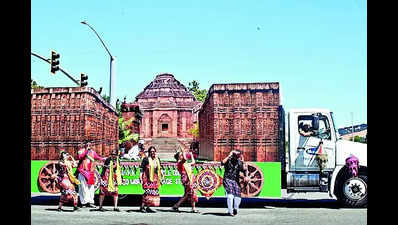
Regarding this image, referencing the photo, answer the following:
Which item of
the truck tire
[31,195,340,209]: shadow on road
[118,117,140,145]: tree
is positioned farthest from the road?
[118,117,140,145]: tree

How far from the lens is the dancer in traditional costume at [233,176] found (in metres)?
11.4

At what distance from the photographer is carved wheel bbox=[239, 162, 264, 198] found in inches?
460

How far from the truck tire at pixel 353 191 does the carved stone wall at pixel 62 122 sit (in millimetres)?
6369

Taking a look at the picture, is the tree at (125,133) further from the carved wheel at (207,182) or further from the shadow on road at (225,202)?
the carved wheel at (207,182)

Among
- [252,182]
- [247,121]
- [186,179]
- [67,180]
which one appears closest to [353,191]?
[252,182]

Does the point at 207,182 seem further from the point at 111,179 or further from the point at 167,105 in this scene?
the point at 167,105

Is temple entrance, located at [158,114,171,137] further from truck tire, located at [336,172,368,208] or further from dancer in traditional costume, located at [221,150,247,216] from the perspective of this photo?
truck tire, located at [336,172,368,208]

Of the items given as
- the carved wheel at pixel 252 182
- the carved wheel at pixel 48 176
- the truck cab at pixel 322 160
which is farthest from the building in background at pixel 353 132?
the carved wheel at pixel 48 176

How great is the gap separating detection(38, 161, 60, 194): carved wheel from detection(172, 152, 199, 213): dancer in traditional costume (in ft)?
11.1

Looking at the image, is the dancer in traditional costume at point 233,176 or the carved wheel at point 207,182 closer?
the dancer in traditional costume at point 233,176

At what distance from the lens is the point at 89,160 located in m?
12.4
